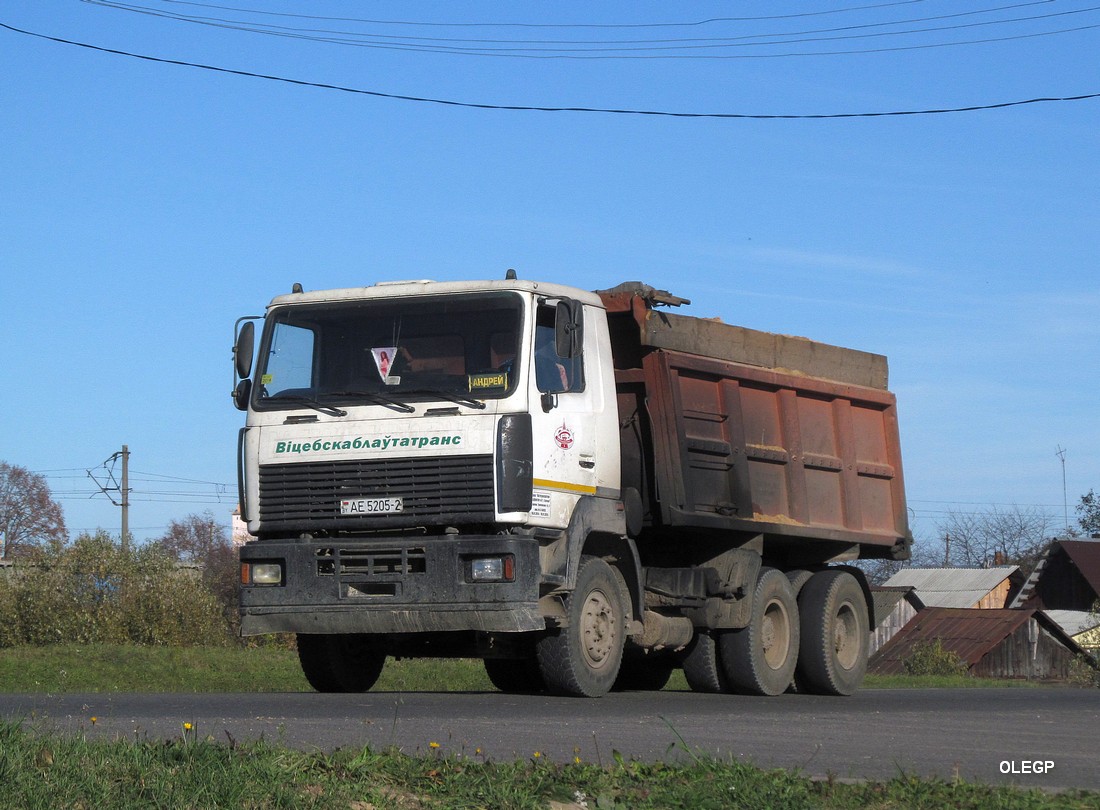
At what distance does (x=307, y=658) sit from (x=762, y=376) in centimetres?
477

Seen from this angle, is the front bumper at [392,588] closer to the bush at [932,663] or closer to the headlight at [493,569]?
the headlight at [493,569]

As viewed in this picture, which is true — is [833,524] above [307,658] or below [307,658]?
above

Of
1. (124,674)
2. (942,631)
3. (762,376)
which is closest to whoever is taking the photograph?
(762,376)

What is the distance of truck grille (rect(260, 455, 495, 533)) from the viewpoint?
10.7 metres

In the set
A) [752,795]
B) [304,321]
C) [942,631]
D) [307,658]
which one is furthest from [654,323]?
[942,631]

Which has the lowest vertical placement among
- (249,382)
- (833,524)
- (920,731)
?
(920,731)

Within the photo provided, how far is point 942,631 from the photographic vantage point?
51594 mm

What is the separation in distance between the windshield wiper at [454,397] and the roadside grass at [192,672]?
13.0 meters

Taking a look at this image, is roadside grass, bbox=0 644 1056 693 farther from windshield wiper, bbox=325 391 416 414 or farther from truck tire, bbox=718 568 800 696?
windshield wiper, bbox=325 391 416 414

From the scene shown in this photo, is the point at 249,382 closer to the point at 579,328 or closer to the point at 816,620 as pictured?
the point at 579,328

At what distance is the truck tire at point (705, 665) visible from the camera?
44.7 feet

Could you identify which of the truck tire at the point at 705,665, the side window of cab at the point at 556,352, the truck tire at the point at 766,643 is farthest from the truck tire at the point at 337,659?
the truck tire at the point at 766,643

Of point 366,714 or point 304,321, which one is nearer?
point 366,714

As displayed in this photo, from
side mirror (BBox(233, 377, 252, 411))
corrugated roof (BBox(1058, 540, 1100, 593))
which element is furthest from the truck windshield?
corrugated roof (BBox(1058, 540, 1100, 593))
